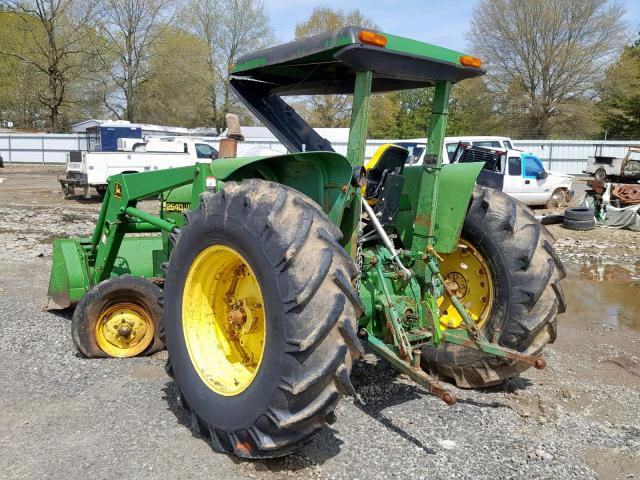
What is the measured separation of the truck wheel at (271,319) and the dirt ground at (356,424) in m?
0.34

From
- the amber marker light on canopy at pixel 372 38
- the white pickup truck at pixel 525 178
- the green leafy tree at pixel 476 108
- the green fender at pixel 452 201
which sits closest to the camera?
the amber marker light on canopy at pixel 372 38

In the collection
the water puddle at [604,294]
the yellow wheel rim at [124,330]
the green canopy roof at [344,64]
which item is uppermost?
the green canopy roof at [344,64]

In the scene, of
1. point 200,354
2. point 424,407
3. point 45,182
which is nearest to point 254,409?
point 200,354

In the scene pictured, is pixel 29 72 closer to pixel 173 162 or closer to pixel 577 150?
pixel 173 162

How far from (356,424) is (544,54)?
140ft

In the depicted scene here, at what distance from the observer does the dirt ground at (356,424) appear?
3.15 metres

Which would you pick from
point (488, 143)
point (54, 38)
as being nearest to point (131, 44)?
point (54, 38)

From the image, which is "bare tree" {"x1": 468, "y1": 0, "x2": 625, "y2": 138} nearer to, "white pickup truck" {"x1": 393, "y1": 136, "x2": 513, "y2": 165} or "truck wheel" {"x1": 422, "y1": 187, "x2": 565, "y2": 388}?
"white pickup truck" {"x1": 393, "y1": 136, "x2": 513, "y2": 165}

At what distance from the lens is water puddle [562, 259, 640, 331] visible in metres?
7.33

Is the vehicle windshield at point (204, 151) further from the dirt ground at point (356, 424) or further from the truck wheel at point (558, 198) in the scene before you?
the dirt ground at point (356, 424)

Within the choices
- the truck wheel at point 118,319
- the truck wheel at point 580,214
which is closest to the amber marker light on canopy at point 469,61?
the truck wheel at point 118,319

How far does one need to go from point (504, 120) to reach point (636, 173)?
22.8 m

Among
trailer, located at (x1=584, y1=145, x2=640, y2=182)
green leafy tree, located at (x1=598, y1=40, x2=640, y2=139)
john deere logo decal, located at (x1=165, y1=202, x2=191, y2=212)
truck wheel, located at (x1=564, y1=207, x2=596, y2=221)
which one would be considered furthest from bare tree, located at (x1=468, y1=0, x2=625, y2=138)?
john deere logo decal, located at (x1=165, y1=202, x2=191, y2=212)

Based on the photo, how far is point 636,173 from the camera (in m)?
20.5
